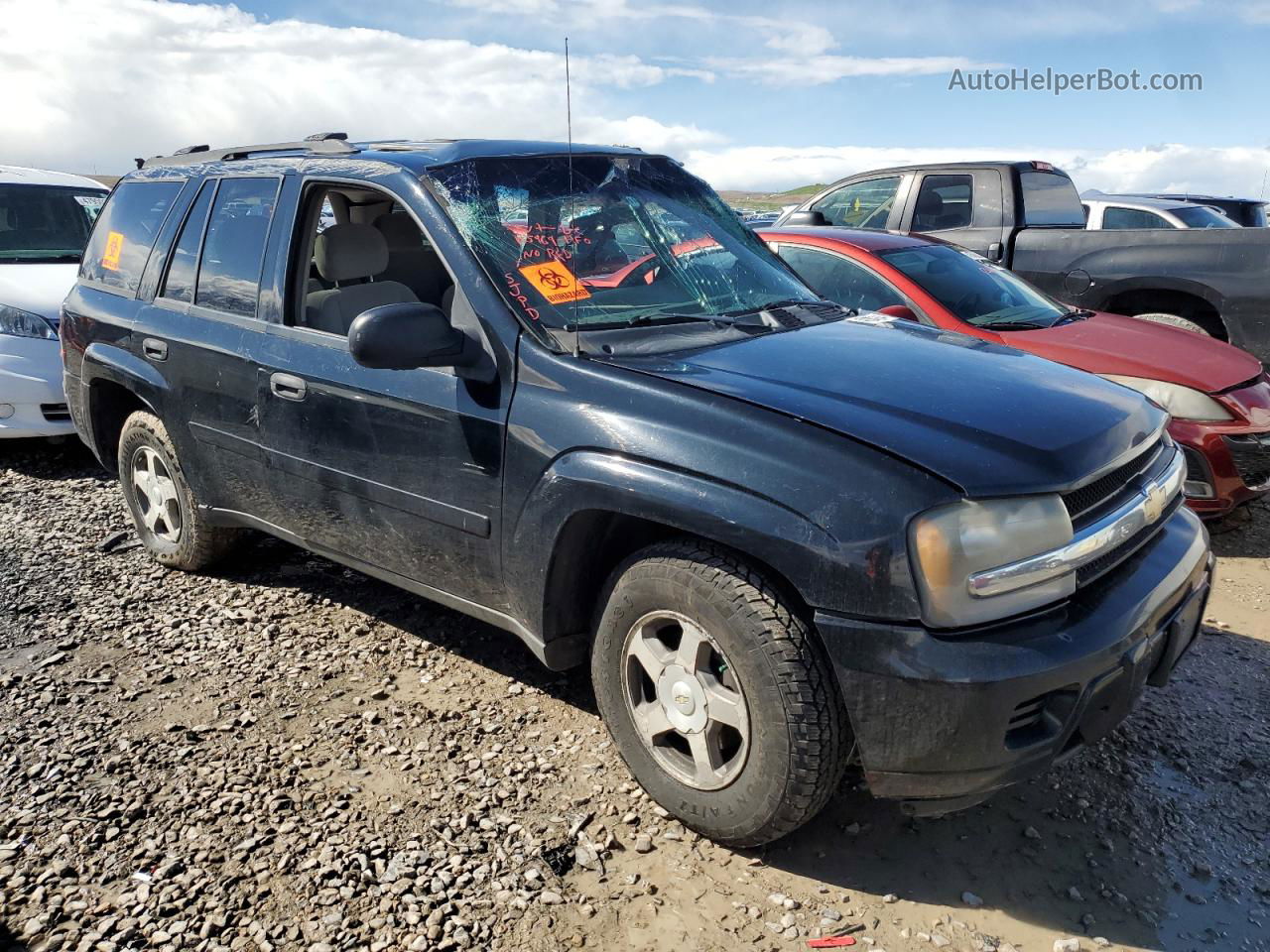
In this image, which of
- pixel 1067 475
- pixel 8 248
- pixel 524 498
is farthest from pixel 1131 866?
pixel 8 248

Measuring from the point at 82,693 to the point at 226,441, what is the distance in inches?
40.5

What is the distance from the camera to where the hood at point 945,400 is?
231cm

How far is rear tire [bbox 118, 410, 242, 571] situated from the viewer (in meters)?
4.23

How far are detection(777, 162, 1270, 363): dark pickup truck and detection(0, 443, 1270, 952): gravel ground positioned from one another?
3.83 metres

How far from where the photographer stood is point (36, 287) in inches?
251

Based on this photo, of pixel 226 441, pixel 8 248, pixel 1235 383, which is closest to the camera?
pixel 226 441

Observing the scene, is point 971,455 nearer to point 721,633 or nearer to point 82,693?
point 721,633

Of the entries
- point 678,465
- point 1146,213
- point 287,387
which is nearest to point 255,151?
point 287,387

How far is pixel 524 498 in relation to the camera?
2758 mm

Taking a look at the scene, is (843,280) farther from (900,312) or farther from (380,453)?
(380,453)

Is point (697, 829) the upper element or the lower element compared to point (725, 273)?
lower

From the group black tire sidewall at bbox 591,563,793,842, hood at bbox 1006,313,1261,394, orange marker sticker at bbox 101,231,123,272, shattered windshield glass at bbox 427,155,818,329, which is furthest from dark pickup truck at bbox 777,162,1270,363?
black tire sidewall at bbox 591,563,793,842

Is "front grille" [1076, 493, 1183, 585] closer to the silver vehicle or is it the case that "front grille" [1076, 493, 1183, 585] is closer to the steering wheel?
the steering wheel

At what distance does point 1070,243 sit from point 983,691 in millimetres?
5983
